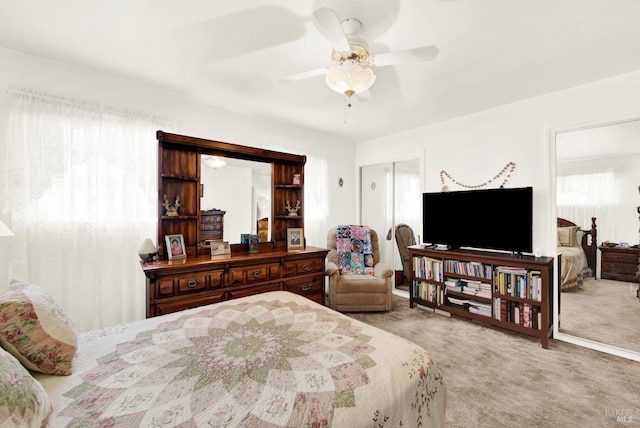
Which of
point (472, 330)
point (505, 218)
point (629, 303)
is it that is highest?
point (505, 218)

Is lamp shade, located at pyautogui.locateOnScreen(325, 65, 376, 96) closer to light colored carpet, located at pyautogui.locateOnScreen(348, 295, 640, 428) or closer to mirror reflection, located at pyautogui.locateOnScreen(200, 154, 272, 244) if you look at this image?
mirror reflection, located at pyautogui.locateOnScreen(200, 154, 272, 244)

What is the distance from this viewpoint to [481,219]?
3279 mm

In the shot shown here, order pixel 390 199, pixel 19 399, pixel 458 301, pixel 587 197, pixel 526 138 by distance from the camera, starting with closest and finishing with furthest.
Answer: pixel 19 399 < pixel 526 138 < pixel 458 301 < pixel 587 197 < pixel 390 199

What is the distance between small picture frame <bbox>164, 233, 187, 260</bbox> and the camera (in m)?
2.61

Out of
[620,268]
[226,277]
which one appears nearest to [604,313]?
[620,268]

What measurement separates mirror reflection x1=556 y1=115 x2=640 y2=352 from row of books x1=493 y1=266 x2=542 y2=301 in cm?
69

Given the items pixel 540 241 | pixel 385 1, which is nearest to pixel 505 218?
pixel 540 241

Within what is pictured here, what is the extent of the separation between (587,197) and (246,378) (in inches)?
178

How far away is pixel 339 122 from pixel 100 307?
11.3ft

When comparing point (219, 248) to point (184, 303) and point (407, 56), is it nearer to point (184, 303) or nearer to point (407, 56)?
point (184, 303)

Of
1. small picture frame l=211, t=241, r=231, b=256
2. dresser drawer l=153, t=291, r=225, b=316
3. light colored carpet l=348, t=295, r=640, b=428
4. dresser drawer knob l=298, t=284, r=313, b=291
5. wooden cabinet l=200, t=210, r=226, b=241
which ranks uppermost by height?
wooden cabinet l=200, t=210, r=226, b=241

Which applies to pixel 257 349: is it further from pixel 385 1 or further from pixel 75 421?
pixel 385 1

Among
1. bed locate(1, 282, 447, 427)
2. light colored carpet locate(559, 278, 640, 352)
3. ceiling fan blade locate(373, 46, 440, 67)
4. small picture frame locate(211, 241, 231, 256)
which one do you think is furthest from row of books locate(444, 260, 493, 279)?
small picture frame locate(211, 241, 231, 256)

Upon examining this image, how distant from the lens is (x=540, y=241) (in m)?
3.05
